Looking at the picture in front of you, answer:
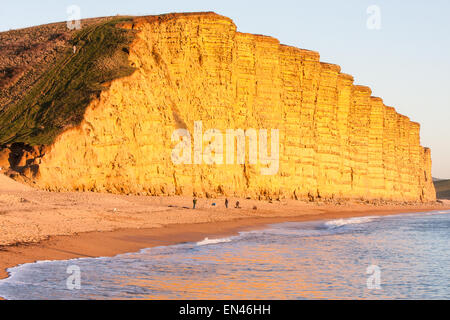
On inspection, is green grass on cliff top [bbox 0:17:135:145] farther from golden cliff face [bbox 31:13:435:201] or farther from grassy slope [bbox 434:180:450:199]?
grassy slope [bbox 434:180:450:199]

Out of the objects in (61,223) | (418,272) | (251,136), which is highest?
(251,136)

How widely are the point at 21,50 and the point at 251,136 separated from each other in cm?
1975

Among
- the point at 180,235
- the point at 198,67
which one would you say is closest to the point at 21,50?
the point at 198,67

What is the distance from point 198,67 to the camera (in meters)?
40.1

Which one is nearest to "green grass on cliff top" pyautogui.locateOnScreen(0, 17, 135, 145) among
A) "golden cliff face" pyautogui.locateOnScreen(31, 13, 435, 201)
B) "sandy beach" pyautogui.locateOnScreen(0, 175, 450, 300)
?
"golden cliff face" pyautogui.locateOnScreen(31, 13, 435, 201)

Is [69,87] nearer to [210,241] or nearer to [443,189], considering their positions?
[210,241]

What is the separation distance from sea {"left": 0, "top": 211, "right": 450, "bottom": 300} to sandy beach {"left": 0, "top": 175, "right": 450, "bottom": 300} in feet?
3.08

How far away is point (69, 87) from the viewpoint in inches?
1328

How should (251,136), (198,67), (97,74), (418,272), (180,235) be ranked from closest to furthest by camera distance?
1. (418,272)
2. (180,235)
3. (97,74)
4. (198,67)
5. (251,136)

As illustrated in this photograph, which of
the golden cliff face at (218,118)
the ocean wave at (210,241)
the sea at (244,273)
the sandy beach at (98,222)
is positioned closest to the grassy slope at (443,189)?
the golden cliff face at (218,118)

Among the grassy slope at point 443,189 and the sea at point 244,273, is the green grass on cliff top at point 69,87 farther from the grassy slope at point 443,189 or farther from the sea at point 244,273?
the grassy slope at point 443,189

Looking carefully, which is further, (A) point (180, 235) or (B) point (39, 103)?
(B) point (39, 103)

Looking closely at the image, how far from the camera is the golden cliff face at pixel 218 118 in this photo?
1213 inches
